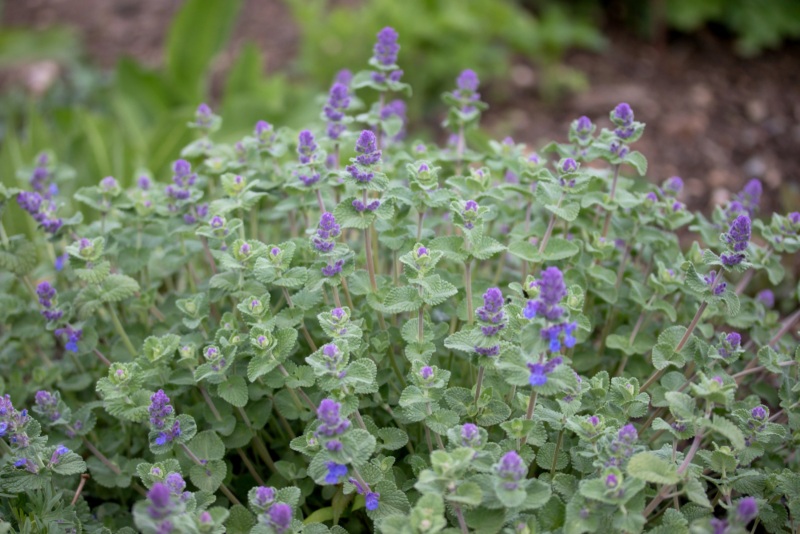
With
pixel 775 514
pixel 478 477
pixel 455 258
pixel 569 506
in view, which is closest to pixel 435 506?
pixel 478 477

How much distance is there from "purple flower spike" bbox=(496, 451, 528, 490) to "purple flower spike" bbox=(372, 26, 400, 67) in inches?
42.1

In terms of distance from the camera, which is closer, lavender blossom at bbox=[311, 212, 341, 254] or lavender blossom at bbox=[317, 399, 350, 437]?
lavender blossom at bbox=[317, 399, 350, 437]

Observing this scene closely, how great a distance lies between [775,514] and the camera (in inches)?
62.1

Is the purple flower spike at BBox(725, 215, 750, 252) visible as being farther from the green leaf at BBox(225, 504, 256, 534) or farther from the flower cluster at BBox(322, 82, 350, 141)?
the green leaf at BBox(225, 504, 256, 534)

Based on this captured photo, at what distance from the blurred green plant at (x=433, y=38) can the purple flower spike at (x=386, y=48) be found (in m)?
1.70

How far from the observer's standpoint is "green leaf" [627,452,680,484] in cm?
135

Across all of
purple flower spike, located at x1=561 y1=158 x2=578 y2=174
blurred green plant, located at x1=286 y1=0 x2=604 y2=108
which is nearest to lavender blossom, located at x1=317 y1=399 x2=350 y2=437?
purple flower spike, located at x1=561 y1=158 x2=578 y2=174

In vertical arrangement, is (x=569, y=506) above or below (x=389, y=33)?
below

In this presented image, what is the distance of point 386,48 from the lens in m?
1.95

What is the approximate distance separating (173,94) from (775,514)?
125 inches

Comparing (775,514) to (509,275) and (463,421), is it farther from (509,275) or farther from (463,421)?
(509,275)

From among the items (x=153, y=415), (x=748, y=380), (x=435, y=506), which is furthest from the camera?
(x=748, y=380)

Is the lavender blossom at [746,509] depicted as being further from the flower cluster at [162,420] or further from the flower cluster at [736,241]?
the flower cluster at [162,420]

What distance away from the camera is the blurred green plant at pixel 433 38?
370 cm
